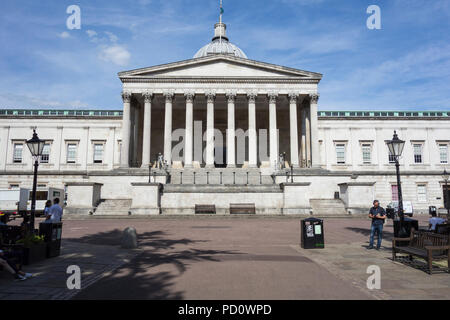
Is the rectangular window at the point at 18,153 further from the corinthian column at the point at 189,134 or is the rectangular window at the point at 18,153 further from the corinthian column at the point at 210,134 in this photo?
the corinthian column at the point at 210,134

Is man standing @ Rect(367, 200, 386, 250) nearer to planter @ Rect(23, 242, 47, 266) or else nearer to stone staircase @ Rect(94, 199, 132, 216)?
planter @ Rect(23, 242, 47, 266)

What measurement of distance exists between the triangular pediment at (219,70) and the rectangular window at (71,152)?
17338mm

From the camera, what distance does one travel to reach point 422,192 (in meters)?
47.0

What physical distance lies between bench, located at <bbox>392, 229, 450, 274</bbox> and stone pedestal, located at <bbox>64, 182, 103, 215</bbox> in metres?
25.9

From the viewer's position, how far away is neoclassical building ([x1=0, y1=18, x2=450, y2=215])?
29.7 metres

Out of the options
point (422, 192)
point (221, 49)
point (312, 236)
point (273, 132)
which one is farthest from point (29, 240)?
point (221, 49)

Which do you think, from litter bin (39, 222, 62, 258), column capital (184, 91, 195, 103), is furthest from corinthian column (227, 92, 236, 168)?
litter bin (39, 222, 62, 258)

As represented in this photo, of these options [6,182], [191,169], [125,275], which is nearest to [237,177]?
[191,169]

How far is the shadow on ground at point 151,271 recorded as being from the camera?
641 centimetres

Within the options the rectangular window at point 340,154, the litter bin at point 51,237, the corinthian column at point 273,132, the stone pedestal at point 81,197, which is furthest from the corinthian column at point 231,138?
the litter bin at point 51,237

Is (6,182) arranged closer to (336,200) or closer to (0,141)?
(0,141)
